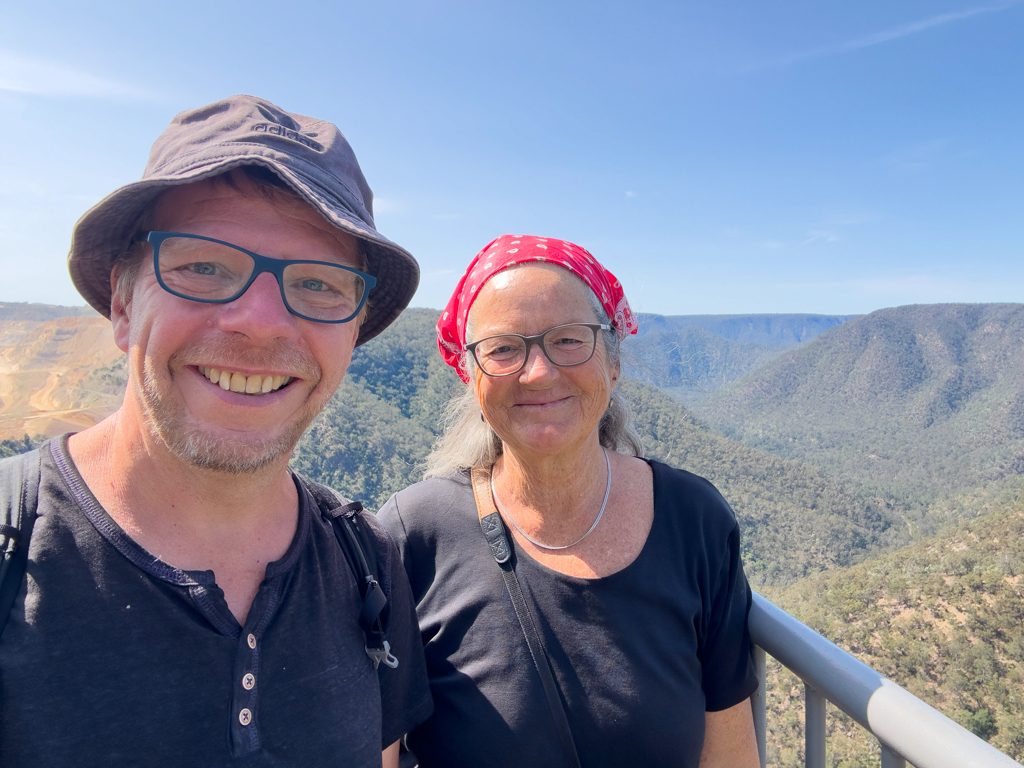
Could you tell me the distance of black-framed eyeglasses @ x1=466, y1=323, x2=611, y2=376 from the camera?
2.09 metres

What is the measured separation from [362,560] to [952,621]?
111 feet

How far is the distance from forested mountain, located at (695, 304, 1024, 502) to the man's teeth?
131405mm

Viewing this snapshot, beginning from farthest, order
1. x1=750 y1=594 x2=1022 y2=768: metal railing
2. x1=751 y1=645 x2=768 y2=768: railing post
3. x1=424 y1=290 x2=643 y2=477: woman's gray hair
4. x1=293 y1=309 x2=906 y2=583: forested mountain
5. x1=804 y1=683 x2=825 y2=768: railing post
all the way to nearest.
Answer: x1=293 y1=309 x2=906 y2=583: forested mountain < x1=424 y1=290 x2=643 y2=477: woman's gray hair < x1=751 y1=645 x2=768 y2=768: railing post < x1=804 y1=683 x2=825 y2=768: railing post < x1=750 y1=594 x2=1022 y2=768: metal railing

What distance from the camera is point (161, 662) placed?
1.18 meters

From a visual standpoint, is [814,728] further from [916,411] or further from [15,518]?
[916,411]

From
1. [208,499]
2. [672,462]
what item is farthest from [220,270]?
[672,462]

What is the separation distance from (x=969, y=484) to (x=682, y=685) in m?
134

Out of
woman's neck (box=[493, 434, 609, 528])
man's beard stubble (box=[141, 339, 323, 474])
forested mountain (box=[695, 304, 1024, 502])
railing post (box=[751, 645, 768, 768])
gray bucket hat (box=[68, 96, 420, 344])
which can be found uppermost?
gray bucket hat (box=[68, 96, 420, 344])

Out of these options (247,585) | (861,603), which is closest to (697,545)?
(247,585)

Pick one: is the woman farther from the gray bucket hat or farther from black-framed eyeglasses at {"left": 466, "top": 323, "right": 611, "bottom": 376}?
the gray bucket hat

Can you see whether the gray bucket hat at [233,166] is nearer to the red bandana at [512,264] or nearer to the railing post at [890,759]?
the red bandana at [512,264]

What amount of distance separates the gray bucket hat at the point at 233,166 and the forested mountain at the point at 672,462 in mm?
47719

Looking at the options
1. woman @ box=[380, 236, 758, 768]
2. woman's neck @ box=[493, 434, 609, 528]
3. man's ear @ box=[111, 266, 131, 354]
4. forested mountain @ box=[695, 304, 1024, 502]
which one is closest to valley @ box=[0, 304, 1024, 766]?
man's ear @ box=[111, 266, 131, 354]

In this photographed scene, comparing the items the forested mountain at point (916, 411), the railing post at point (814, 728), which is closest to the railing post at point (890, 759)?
the railing post at point (814, 728)
